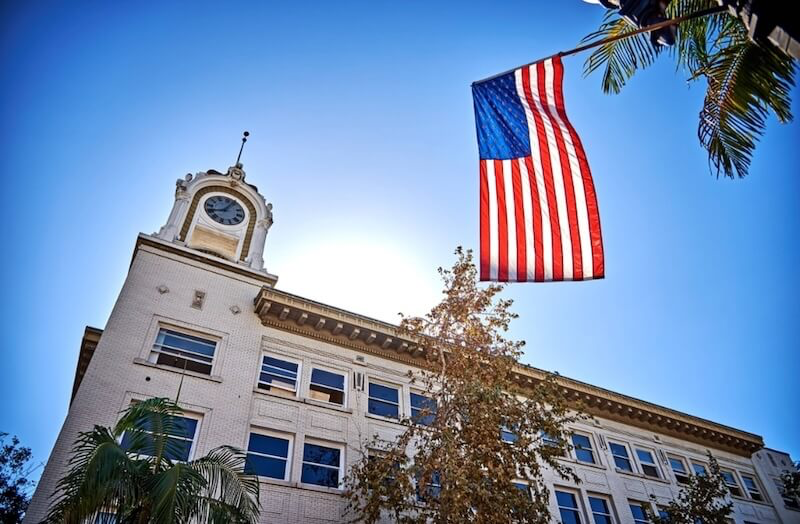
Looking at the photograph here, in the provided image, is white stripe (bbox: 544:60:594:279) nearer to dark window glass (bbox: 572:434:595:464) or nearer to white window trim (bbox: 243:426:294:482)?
white window trim (bbox: 243:426:294:482)

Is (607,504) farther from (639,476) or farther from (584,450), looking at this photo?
(639,476)

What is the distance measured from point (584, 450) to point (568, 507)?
3.27m

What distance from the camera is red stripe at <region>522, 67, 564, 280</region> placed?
320 inches

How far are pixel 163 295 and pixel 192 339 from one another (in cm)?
191

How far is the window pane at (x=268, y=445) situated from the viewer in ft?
53.4

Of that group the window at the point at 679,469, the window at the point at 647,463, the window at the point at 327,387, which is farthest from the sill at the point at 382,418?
the window at the point at 679,469

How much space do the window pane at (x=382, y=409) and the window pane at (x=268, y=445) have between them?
3605 mm

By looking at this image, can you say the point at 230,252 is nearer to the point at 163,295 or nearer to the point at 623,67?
the point at 163,295

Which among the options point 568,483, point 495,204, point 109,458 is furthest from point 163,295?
point 568,483

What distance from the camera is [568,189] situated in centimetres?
845

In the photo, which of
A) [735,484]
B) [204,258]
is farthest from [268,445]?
[735,484]

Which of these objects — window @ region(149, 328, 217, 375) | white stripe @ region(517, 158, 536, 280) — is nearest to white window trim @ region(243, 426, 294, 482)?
window @ region(149, 328, 217, 375)

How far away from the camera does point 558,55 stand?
7449 millimetres

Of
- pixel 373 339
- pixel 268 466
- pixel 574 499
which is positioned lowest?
pixel 268 466
